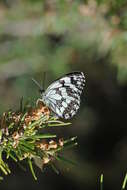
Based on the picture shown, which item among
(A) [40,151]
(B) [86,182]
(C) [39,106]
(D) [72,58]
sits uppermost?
(D) [72,58]

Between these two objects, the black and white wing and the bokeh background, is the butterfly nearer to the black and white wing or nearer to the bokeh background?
the black and white wing

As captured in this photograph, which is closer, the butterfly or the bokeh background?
the butterfly

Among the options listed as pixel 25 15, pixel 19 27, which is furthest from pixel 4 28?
pixel 25 15

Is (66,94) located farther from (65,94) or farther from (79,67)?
(79,67)

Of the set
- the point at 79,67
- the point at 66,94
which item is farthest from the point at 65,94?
the point at 79,67

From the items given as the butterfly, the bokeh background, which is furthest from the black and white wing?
the bokeh background

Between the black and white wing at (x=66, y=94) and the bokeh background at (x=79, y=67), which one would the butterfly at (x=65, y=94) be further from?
the bokeh background at (x=79, y=67)

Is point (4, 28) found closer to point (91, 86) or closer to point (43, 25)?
point (43, 25)
